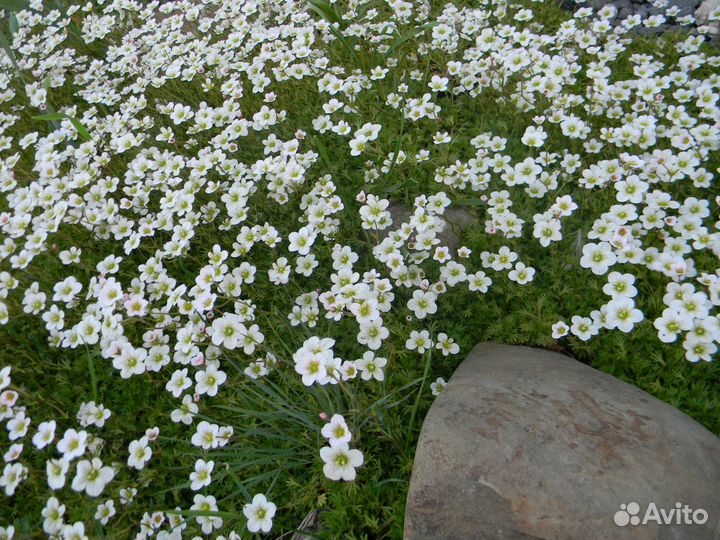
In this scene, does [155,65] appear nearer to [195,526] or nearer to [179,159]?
[179,159]

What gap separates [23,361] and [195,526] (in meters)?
1.98

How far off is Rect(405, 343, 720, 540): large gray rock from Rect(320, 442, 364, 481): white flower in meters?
0.27

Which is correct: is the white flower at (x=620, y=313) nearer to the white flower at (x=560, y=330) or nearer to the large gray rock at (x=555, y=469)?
the white flower at (x=560, y=330)

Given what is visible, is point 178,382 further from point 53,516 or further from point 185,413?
point 53,516

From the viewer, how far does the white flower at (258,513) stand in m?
2.56

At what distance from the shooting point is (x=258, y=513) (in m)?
2.59

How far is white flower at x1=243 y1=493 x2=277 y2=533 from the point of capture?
8.39ft

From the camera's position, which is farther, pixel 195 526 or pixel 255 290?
pixel 255 290

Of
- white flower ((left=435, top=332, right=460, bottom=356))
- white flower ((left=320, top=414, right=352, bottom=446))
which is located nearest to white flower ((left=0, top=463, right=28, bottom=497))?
white flower ((left=320, top=414, right=352, bottom=446))

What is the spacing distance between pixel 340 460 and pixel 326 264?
1.90 m

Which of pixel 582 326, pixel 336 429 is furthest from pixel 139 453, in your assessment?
pixel 582 326

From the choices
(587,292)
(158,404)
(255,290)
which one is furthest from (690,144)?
(158,404)

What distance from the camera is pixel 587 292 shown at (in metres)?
3.51

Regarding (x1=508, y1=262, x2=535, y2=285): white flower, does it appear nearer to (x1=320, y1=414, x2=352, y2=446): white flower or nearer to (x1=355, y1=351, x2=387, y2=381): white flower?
(x1=355, y1=351, x2=387, y2=381): white flower
